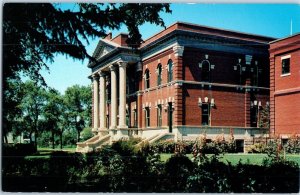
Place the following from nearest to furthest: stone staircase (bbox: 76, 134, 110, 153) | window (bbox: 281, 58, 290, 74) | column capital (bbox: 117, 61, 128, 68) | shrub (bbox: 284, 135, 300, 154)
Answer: stone staircase (bbox: 76, 134, 110, 153) → shrub (bbox: 284, 135, 300, 154) → window (bbox: 281, 58, 290, 74) → column capital (bbox: 117, 61, 128, 68)

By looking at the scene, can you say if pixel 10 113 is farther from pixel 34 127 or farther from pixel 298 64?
pixel 298 64

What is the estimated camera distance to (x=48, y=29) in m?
11.4

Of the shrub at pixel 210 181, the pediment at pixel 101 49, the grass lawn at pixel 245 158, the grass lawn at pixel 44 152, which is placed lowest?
Result: the shrub at pixel 210 181

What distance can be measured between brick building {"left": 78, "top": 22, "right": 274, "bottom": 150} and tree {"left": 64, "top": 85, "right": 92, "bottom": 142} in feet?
1.24

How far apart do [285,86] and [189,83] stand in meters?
3.58

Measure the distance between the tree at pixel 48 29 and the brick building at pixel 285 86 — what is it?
15.8 ft

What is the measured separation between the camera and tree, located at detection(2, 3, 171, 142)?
36.5ft

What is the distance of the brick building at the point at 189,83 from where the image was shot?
1337 cm

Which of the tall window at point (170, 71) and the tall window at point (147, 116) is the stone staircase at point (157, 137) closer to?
the tall window at point (147, 116)

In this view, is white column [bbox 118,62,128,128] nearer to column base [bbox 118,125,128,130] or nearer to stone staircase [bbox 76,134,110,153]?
column base [bbox 118,125,128,130]

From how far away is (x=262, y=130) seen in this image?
48.6ft

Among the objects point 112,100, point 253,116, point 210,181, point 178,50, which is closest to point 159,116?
point 112,100

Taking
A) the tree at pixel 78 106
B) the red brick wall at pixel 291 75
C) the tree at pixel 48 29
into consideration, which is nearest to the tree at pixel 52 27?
the tree at pixel 48 29

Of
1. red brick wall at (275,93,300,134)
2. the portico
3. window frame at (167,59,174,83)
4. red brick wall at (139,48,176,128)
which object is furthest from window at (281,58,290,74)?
the portico
